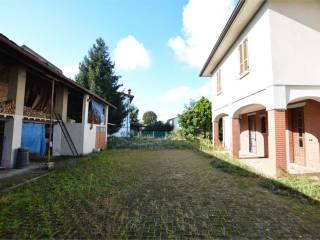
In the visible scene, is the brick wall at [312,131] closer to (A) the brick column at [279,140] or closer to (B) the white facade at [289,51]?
(B) the white facade at [289,51]

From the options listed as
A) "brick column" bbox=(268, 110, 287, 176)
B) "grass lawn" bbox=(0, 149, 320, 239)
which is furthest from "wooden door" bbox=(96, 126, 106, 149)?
"brick column" bbox=(268, 110, 287, 176)

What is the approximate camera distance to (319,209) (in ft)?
14.2

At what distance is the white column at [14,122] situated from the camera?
26.3 ft

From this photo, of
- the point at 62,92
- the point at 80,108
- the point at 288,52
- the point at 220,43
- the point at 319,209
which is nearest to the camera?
the point at 319,209

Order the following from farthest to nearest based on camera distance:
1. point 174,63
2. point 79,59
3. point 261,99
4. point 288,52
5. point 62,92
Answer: point 79,59 → point 174,63 → point 62,92 → point 261,99 → point 288,52

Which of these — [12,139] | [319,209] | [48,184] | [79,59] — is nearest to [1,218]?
[48,184]

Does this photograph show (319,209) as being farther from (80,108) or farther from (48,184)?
(80,108)

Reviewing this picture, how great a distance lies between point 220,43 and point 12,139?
1004 centimetres

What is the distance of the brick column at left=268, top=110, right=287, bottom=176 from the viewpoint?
6.89 m

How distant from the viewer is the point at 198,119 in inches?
879

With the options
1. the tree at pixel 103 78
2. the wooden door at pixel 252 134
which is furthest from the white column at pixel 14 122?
the tree at pixel 103 78

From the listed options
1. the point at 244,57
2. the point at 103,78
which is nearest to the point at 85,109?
the point at 244,57

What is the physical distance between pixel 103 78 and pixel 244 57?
18.2 metres

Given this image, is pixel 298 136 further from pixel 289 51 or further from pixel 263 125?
pixel 289 51
